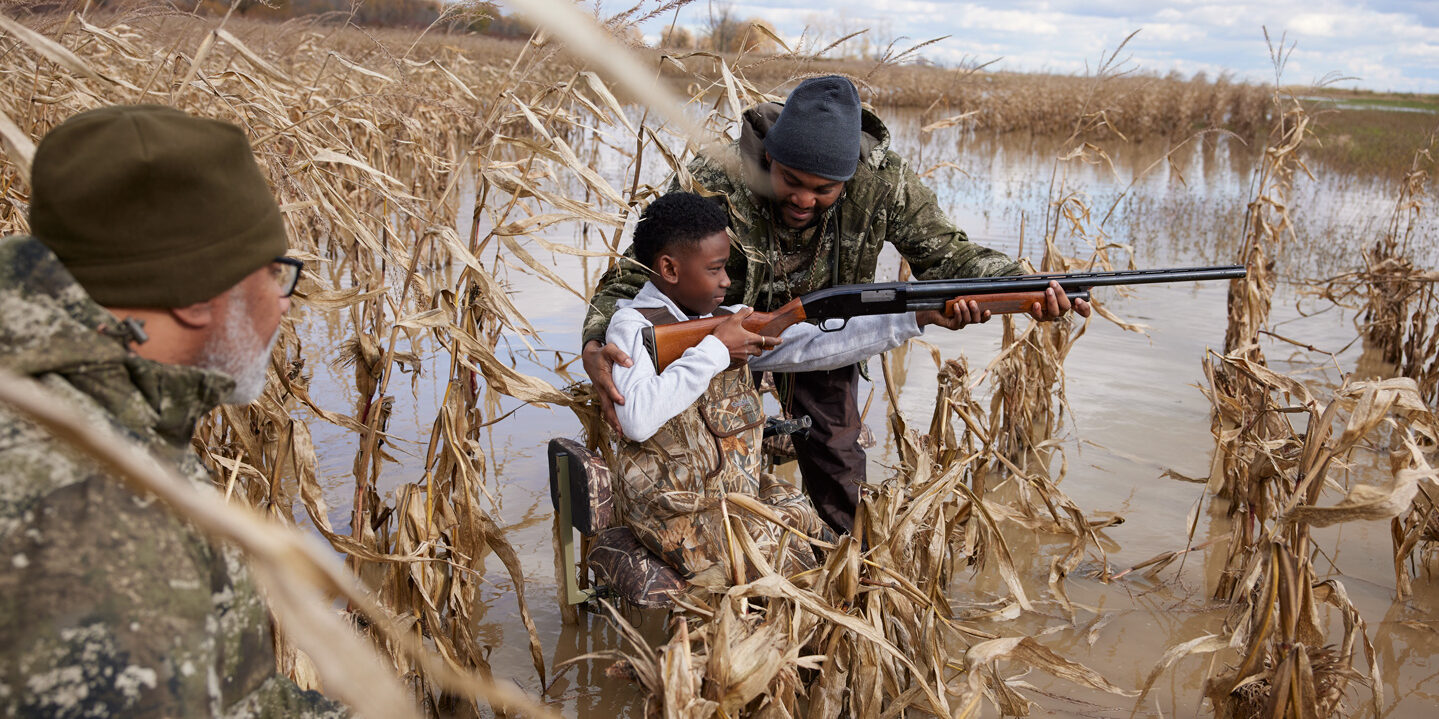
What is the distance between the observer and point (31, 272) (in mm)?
1229

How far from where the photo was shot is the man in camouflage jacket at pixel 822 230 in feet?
10.4

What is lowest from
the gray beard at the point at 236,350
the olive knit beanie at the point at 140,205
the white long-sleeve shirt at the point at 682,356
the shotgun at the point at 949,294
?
the white long-sleeve shirt at the point at 682,356

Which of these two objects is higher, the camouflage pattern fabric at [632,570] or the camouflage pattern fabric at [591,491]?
the camouflage pattern fabric at [591,491]

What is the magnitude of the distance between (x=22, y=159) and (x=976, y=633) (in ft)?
8.19

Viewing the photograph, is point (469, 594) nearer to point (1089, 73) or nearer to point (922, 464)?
point (922, 464)

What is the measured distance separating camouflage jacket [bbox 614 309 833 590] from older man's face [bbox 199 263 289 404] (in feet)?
5.09

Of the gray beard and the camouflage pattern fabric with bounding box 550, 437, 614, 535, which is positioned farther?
the camouflage pattern fabric with bounding box 550, 437, 614, 535

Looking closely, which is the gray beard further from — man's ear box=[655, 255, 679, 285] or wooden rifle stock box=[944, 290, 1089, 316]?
wooden rifle stock box=[944, 290, 1089, 316]

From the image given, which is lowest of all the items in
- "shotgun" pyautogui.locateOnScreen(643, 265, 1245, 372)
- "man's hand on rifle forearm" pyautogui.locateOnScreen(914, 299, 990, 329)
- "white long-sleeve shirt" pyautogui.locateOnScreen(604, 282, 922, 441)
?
"white long-sleeve shirt" pyautogui.locateOnScreen(604, 282, 922, 441)

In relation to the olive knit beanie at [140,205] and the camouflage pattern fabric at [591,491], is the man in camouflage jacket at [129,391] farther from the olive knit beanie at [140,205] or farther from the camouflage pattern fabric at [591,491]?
the camouflage pattern fabric at [591,491]

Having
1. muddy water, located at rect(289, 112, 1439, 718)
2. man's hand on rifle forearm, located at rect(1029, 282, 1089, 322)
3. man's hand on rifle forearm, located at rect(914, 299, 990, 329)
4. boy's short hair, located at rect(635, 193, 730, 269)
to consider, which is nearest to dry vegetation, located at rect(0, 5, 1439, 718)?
boy's short hair, located at rect(635, 193, 730, 269)

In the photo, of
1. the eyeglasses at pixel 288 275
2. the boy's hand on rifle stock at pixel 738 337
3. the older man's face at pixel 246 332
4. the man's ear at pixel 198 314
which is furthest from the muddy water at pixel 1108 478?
the man's ear at pixel 198 314

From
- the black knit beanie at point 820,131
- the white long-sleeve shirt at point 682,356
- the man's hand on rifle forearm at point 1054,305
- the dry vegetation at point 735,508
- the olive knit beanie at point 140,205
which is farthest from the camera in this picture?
the man's hand on rifle forearm at point 1054,305

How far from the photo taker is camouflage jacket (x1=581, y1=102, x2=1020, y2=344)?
11.4ft
